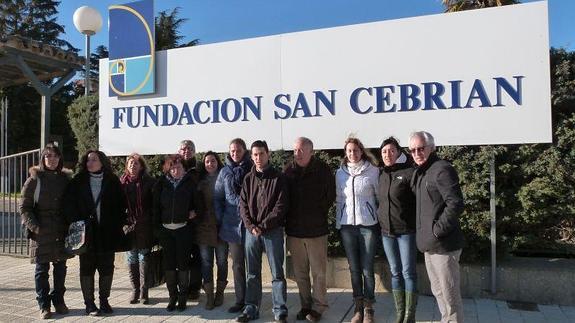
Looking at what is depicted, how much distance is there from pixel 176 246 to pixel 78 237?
932 millimetres

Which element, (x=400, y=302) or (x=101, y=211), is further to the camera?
(x=101, y=211)

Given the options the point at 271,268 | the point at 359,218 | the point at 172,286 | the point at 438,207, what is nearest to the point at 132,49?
the point at 172,286

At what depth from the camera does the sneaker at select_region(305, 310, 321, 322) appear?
4309mm

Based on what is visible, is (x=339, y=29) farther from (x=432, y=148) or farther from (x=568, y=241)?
(x=568, y=241)

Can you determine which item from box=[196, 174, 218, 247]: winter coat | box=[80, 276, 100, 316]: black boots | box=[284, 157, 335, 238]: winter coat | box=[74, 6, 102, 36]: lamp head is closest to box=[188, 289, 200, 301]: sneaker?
box=[196, 174, 218, 247]: winter coat

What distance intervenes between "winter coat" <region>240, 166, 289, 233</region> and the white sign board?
4.87ft

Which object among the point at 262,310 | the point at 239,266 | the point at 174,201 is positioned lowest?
the point at 262,310

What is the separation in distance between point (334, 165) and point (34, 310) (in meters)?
3.57

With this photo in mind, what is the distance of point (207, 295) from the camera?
4785mm

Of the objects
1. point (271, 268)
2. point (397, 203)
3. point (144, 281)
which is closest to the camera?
point (397, 203)

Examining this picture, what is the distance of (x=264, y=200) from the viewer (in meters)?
4.16

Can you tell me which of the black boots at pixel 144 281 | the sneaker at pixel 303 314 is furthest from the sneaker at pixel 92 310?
the sneaker at pixel 303 314

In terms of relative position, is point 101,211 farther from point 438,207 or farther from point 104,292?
point 438,207

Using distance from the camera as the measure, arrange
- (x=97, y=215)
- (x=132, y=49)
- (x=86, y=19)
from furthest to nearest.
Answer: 1. (x=86, y=19)
2. (x=132, y=49)
3. (x=97, y=215)
